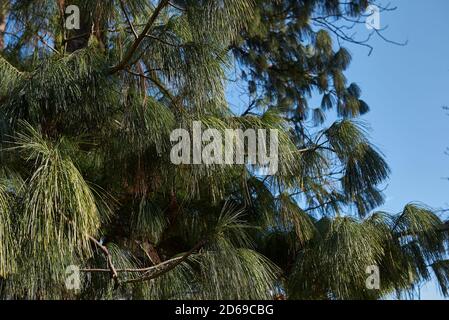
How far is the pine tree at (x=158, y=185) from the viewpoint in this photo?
65.1 inches

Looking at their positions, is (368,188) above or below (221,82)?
below

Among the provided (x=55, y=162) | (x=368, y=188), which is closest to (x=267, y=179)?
(x=368, y=188)

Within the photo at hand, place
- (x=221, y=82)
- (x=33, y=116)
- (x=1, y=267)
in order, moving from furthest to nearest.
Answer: (x=221, y=82) < (x=33, y=116) < (x=1, y=267)

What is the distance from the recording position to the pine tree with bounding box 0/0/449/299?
1.65 meters

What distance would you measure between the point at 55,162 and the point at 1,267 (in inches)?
11.2

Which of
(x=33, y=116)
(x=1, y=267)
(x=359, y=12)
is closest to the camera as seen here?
(x=1, y=267)

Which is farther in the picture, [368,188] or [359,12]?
[359,12]

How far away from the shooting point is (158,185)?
6.91 feet

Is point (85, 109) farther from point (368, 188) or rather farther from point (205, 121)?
point (368, 188)

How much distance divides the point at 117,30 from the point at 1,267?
103 centimetres

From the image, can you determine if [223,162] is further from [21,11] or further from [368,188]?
[21,11]

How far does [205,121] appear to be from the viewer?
1917mm

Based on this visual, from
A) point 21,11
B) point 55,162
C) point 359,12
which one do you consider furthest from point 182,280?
point 359,12

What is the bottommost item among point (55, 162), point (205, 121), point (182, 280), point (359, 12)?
point (182, 280)
